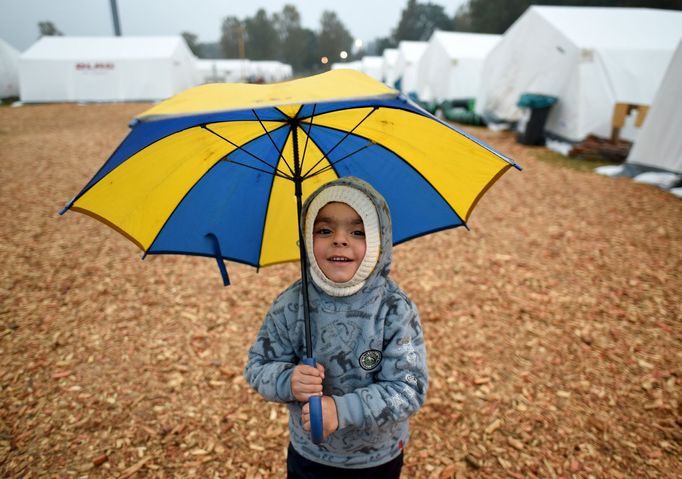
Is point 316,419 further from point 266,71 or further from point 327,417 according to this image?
point 266,71

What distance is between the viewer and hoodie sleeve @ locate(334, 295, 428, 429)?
4.34 feet

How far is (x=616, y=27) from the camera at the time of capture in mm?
12680

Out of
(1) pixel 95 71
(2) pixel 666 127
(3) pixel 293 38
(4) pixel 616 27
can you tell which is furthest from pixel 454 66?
(3) pixel 293 38

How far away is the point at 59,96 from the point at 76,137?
15.7 metres

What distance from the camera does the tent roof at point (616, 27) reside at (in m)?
11.8

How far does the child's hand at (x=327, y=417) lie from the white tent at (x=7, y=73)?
36.5 metres

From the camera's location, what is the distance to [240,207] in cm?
185

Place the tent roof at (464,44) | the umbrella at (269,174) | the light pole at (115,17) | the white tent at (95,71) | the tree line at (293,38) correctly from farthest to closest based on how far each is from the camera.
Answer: the tree line at (293,38) < the light pole at (115,17) < the white tent at (95,71) < the tent roof at (464,44) < the umbrella at (269,174)

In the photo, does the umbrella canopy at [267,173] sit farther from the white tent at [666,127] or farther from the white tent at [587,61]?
the white tent at [587,61]

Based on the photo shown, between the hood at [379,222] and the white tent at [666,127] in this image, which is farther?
the white tent at [666,127]

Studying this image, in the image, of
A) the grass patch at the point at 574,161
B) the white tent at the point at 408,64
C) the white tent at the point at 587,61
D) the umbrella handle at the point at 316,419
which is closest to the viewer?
the umbrella handle at the point at 316,419

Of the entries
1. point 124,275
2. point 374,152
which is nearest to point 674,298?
point 374,152

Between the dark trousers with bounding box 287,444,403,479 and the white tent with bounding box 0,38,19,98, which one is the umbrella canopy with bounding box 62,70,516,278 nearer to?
the dark trousers with bounding box 287,444,403,479

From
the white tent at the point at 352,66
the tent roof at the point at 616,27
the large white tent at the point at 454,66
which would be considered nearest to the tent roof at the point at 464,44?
the large white tent at the point at 454,66
